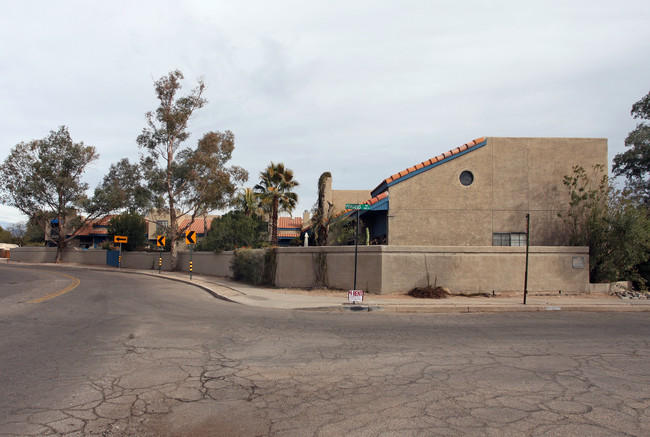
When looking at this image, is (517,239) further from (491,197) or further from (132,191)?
(132,191)

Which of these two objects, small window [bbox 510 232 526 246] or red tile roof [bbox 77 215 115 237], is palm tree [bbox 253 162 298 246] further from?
red tile roof [bbox 77 215 115 237]

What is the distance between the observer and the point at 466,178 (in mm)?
19750

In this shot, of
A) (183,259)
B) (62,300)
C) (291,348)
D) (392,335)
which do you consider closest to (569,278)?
(392,335)

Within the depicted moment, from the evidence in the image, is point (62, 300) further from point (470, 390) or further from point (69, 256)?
point (69, 256)

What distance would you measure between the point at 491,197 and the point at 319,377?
1507cm

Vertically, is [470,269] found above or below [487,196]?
below

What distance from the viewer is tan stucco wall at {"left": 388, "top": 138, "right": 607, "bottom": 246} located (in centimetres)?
1950

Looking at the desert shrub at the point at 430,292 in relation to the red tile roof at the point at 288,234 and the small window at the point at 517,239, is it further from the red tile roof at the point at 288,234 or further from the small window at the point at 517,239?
the red tile roof at the point at 288,234

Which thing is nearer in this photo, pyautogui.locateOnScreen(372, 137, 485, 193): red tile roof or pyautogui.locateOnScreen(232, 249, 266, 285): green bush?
pyautogui.locateOnScreen(372, 137, 485, 193): red tile roof

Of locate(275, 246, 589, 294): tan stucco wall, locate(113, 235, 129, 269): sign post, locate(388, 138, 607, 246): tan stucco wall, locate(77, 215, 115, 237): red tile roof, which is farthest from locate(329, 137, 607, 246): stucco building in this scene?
locate(77, 215, 115, 237): red tile roof

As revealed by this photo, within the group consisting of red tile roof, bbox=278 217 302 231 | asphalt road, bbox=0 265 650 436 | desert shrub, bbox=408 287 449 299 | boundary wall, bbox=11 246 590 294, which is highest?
red tile roof, bbox=278 217 302 231

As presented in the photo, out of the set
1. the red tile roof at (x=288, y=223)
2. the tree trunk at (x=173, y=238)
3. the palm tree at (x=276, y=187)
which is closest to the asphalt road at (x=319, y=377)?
the palm tree at (x=276, y=187)

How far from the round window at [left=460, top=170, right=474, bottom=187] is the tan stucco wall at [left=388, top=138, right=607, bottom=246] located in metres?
0.17

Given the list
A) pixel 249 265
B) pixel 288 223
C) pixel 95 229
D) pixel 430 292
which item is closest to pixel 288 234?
pixel 288 223
